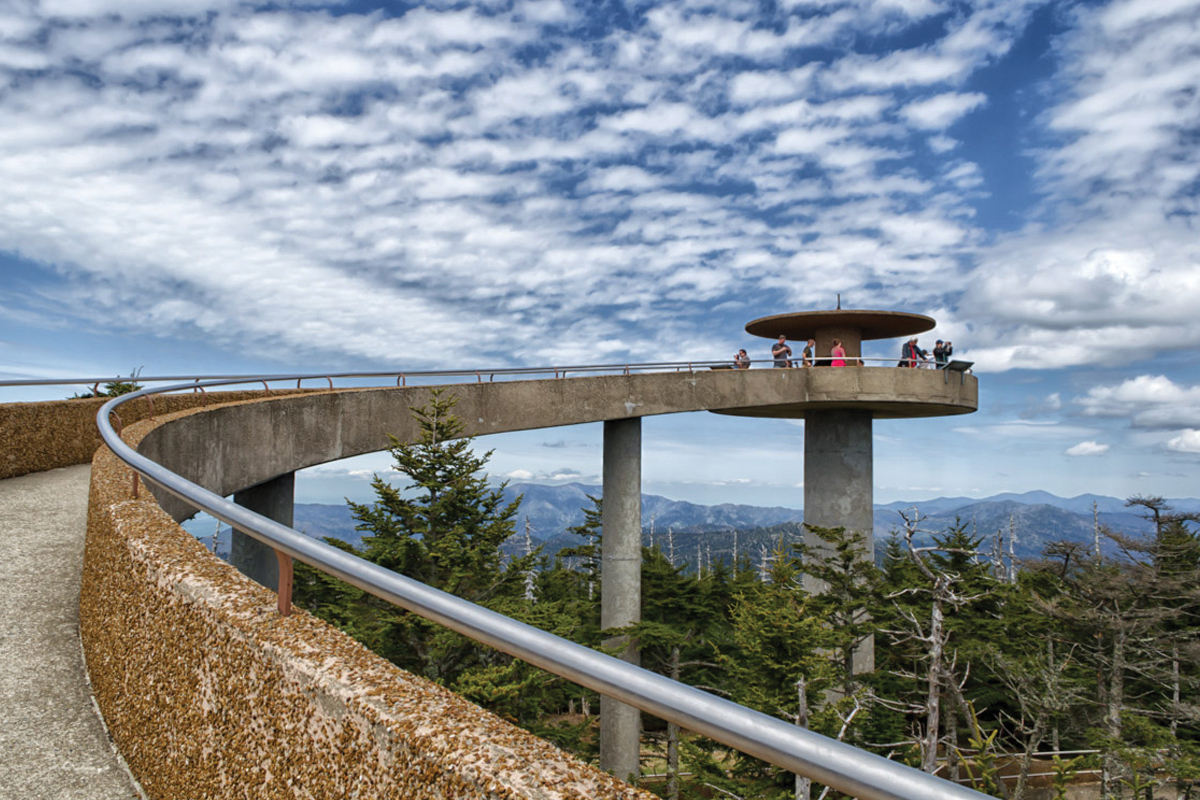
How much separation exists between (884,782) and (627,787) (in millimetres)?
797

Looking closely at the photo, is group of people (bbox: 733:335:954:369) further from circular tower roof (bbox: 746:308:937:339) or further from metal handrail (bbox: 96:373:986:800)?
metal handrail (bbox: 96:373:986:800)

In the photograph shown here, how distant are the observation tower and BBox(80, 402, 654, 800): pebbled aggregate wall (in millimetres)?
19753

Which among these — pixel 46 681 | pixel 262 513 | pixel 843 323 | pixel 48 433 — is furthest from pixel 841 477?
pixel 46 681

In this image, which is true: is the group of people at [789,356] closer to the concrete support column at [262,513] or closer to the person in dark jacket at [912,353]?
the person in dark jacket at [912,353]

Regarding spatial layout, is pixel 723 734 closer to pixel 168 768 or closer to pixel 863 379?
pixel 168 768

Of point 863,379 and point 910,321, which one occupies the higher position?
point 910,321

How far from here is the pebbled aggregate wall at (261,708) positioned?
6.98ft

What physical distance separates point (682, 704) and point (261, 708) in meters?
1.99

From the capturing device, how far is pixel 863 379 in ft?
74.6

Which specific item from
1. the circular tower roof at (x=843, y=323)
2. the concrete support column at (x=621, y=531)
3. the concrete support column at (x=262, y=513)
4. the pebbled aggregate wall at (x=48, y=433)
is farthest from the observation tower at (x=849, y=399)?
the pebbled aggregate wall at (x=48, y=433)

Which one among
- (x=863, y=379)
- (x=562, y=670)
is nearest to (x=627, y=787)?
(x=562, y=670)

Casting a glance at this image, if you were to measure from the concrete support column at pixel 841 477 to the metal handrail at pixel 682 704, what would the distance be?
2297 centimetres

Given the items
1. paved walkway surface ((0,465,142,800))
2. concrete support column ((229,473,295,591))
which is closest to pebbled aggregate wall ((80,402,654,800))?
paved walkway surface ((0,465,142,800))

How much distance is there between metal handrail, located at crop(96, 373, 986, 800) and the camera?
136cm
